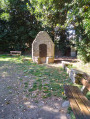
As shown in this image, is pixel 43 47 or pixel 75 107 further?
pixel 43 47

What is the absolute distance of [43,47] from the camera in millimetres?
9898

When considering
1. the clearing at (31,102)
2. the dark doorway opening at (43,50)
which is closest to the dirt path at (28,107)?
the clearing at (31,102)

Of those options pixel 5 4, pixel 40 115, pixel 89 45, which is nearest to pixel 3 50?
pixel 5 4

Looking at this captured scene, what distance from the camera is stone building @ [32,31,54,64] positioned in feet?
31.7

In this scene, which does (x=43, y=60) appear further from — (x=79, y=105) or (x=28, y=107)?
(x=79, y=105)

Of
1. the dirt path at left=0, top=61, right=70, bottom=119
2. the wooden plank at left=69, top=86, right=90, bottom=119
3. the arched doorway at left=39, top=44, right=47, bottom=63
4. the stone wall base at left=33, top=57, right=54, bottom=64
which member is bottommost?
the dirt path at left=0, top=61, right=70, bottom=119

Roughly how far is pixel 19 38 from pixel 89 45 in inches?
516

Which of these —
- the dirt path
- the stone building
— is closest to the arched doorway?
the stone building

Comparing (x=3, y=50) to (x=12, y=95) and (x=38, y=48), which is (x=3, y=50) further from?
(x=12, y=95)

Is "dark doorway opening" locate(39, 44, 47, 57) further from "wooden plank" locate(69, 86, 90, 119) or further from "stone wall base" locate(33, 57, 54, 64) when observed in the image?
"wooden plank" locate(69, 86, 90, 119)

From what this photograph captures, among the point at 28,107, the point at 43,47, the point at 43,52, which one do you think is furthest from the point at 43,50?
the point at 28,107

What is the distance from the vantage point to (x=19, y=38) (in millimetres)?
17766

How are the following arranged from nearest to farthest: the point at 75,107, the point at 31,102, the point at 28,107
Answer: the point at 75,107, the point at 28,107, the point at 31,102

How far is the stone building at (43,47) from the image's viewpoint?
380 inches
